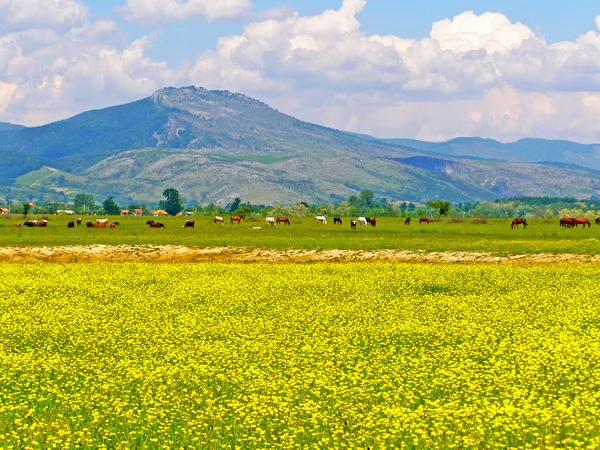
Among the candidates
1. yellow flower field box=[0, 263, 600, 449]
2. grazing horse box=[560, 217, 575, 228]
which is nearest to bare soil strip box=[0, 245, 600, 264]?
yellow flower field box=[0, 263, 600, 449]

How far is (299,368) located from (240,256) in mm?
49963

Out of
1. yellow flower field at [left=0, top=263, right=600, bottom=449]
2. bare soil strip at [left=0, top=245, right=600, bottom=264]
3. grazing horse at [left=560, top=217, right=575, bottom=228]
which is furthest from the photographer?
grazing horse at [left=560, top=217, right=575, bottom=228]

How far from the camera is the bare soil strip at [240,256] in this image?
228 feet

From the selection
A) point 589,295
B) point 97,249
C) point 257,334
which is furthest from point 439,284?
point 97,249

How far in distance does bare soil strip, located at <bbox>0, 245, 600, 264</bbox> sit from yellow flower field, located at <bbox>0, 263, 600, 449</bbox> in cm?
2463

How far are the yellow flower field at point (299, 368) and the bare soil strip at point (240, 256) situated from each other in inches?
970

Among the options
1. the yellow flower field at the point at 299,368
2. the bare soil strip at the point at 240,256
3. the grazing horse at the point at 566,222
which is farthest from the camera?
the grazing horse at the point at 566,222

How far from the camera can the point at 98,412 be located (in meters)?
21.3

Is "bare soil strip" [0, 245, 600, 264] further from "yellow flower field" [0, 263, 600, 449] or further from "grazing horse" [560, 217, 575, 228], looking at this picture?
"grazing horse" [560, 217, 575, 228]

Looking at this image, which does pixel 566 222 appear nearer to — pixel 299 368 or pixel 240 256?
pixel 240 256

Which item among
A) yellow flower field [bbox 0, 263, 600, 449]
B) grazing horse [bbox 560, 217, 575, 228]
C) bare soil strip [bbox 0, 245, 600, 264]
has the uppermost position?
grazing horse [bbox 560, 217, 575, 228]

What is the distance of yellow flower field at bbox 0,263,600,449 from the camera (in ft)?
64.6

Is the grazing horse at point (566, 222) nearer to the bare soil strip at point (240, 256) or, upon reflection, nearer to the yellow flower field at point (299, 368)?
the bare soil strip at point (240, 256)

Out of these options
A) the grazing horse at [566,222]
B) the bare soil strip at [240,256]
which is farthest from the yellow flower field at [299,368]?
the grazing horse at [566,222]
